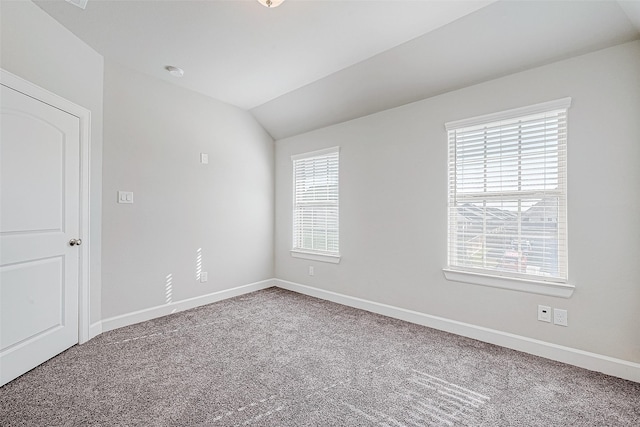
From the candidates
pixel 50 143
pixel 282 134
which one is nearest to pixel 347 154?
pixel 282 134

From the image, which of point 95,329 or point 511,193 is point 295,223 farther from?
point 511,193

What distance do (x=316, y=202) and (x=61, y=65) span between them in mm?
2995

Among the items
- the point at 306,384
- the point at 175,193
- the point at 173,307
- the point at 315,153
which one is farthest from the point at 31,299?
the point at 315,153

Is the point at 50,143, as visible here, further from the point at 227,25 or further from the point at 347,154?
the point at 347,154

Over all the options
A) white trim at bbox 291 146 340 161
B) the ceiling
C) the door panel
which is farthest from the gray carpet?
the ceiling

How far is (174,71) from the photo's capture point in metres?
3.15

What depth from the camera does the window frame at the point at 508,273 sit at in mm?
2346

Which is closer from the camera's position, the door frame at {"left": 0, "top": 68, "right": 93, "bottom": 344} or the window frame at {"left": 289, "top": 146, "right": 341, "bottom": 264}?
the door frame at {"left": 0, "top": 68, "right": 93, "bottom": 344}

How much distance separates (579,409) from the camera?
178cm

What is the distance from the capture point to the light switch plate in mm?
3041

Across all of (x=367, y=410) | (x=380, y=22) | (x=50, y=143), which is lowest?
(x=367, y=410)

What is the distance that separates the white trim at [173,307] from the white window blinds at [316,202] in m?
0.94

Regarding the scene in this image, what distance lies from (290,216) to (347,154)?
54.4 inches

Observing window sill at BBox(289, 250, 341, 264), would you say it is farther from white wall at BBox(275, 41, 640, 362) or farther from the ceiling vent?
the ceiling vent
